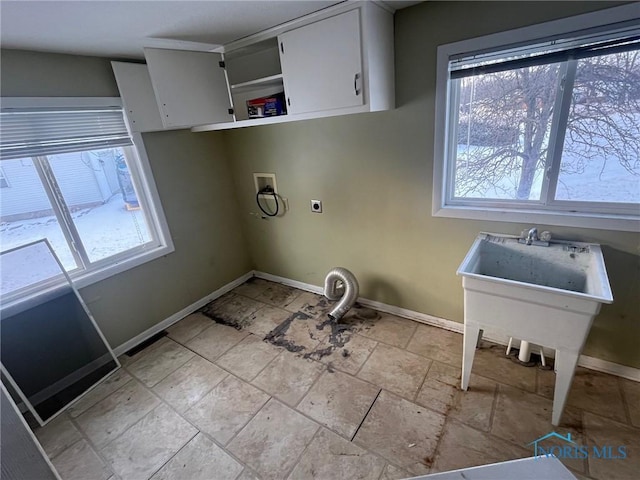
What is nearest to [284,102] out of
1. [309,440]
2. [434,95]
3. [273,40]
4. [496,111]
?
[273,40]

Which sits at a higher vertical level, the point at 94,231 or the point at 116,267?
the point at 94,231

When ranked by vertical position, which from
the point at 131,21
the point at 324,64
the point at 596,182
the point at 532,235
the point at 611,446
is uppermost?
the point at 131,21

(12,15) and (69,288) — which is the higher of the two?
(12,15)

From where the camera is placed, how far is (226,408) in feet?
6.29

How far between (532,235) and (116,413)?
283cm

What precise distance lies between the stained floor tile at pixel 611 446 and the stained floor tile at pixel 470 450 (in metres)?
0.29

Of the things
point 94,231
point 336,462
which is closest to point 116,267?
point 94,231

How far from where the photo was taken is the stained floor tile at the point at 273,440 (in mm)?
1573

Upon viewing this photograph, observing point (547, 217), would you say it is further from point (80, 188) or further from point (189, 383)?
point (80, 188)

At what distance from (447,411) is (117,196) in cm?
279

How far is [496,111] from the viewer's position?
1864mm

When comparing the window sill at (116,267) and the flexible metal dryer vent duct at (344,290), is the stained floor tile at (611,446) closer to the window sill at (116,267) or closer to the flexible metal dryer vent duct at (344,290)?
the flexible metal dryer vent duct at (344,290)

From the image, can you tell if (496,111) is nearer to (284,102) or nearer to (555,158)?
(555,158)

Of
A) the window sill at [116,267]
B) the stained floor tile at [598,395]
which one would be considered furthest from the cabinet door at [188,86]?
the stained floor tile at [598,395]
